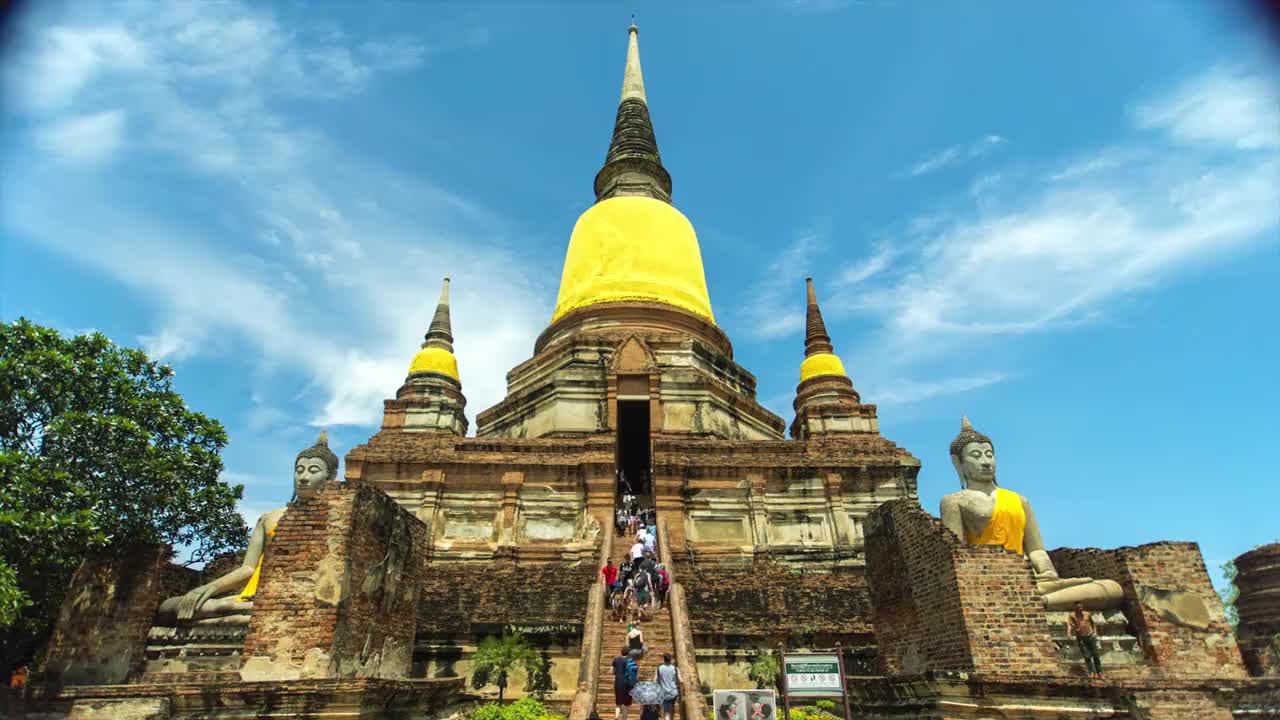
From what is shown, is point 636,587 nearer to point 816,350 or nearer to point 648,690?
point 648,690

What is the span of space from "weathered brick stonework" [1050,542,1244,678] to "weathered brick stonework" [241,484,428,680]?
10.0 meters

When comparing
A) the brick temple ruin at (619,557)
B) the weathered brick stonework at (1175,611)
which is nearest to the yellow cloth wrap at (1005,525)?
the brick temple ruin at (619,557)

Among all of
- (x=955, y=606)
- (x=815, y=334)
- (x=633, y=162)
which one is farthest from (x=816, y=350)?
(x=955, y=606)

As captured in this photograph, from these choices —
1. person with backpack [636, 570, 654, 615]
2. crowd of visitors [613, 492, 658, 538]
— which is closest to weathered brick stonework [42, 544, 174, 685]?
person with backpack [636, 570, 654, 615]

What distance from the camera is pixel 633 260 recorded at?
2628 centimetres

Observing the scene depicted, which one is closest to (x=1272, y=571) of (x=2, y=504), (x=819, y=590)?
(x=819, y=590)

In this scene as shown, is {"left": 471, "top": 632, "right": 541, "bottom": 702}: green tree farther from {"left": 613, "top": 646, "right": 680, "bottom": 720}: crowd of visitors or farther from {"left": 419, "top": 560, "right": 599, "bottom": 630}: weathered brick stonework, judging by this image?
{"left": 613, "top": 646, "right": 680, "bottom": 720}: crowd of visitors

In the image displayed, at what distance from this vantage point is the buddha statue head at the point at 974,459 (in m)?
10.7

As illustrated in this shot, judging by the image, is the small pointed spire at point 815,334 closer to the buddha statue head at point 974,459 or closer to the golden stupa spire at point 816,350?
the golden stupa spire at point 816,350

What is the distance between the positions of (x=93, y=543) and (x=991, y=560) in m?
14.4

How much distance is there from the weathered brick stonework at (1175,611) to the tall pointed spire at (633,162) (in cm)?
2348

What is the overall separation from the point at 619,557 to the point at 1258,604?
1134 centimetres

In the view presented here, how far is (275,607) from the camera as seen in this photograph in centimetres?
866

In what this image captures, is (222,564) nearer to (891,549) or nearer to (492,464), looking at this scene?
(492,464)
